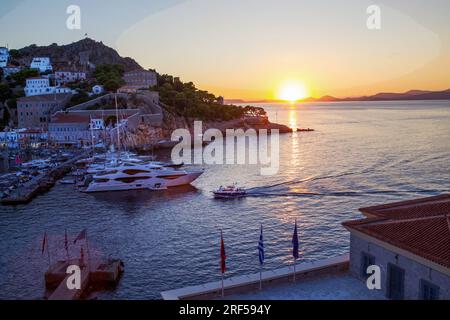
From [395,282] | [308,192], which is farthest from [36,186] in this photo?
[395,282]

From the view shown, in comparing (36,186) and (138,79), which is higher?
(138,79)

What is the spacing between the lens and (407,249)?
12.7 m

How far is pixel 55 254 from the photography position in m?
26.3

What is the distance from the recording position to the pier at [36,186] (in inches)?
1581

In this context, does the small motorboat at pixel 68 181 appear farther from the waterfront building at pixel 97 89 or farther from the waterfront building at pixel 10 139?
the waterfront building at pixel 97 89

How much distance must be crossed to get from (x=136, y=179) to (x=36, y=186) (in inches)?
399

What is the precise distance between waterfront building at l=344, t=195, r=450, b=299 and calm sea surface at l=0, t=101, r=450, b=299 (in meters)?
9.36

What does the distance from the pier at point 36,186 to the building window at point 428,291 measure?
120ft

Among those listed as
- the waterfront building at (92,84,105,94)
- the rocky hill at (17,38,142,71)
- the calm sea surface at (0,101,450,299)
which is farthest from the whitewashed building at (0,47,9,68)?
the calm sea surface at (0,101,450,299)

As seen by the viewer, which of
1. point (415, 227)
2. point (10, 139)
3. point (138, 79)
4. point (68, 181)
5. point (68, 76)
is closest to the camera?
point (415, 227)

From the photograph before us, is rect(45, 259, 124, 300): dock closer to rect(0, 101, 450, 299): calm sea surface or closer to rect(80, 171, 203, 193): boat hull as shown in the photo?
rect(0, 101, 450, 299): calm sea surface

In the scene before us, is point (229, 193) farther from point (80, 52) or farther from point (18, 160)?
point (80, 52)

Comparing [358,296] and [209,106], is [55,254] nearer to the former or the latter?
[358,296]
